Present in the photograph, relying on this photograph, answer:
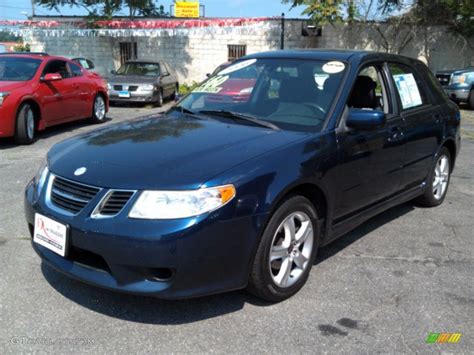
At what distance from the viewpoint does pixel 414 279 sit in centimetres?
371

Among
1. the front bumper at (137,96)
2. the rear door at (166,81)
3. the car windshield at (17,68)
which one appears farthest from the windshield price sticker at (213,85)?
the rear door at (166,81)

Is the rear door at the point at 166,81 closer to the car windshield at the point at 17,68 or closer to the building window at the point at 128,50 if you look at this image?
the car windshield at the point at 17,68

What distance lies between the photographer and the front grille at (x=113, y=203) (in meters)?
2.78

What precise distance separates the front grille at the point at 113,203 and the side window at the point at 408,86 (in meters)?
2.78

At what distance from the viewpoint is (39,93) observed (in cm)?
873

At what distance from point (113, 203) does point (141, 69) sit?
13536 millimetres

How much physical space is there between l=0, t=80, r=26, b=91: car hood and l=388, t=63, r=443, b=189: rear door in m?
6.21

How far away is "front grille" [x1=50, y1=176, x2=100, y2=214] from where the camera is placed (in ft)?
9.50

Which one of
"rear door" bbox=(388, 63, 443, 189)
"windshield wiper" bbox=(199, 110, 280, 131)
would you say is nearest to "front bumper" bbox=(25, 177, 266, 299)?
"windshield wiper" bbox=(199, 110, 280, 131)

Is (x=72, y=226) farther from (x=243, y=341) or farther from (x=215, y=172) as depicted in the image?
(x=243, y=341)

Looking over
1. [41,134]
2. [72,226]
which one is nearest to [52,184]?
[72,226]

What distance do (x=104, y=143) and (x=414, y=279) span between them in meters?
2.40

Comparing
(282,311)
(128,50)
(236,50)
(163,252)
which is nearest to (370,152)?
(282,311)

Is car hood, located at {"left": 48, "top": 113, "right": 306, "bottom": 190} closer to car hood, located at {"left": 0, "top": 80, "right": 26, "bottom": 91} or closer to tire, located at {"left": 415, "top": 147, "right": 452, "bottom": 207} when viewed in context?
tire, located at {"left": 415, "top": 147, "right": 452, "bottom": 207}
